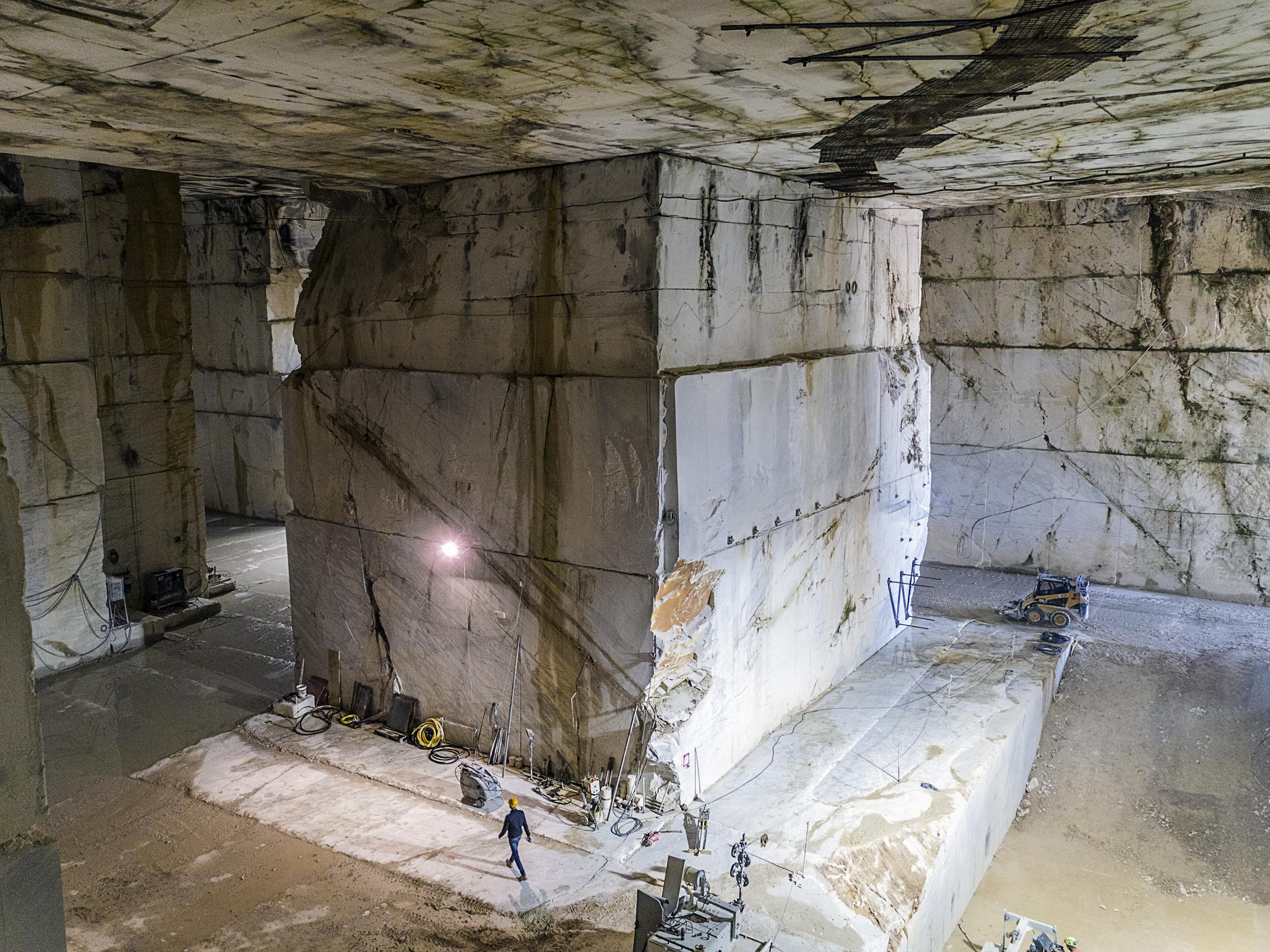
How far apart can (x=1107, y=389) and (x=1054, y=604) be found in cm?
306

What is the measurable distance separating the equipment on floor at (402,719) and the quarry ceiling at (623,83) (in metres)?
3.75

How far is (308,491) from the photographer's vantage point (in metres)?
7.55

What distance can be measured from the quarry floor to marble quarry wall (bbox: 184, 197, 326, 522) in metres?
4.23

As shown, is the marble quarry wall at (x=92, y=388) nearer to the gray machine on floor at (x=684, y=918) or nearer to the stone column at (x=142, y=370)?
the stone column at (x=142, y=370)

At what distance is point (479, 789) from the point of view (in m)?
6.03

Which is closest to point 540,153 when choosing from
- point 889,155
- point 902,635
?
point 889,155

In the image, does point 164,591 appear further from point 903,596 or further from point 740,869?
point 903,596

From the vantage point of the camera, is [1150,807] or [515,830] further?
[1150,807]

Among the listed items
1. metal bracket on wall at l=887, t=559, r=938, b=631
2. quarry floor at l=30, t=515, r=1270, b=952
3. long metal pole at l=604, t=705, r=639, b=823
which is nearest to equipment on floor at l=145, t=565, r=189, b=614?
quarry floor at l=30, t=515, r=1270, b=952

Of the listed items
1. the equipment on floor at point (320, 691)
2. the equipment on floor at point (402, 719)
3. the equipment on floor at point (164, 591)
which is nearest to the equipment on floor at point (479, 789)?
the equipment on floor at point (402, 719)

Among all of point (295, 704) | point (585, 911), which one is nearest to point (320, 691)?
point (295, 704)

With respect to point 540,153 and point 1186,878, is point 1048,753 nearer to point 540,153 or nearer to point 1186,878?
point 1186,878

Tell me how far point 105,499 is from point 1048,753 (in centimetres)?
921

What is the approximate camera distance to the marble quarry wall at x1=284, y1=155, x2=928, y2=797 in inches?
230
